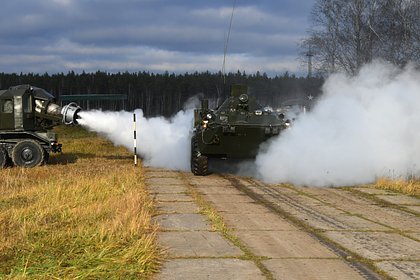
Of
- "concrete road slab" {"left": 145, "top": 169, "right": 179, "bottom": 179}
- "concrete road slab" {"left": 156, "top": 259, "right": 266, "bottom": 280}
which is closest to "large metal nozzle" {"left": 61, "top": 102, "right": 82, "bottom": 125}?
"concrete road slab" {"left": 145, "top": 169, "right": 179, "bottom": 179}

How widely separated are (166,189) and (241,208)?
2.89 metres

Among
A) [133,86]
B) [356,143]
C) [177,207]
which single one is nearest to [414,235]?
[177,207]

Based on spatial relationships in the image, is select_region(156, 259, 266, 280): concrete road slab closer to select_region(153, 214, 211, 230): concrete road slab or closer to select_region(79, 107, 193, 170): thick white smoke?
select_region(153, 214, 211, 230): concrete road slab

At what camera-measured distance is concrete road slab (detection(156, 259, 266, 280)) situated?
18.0ft

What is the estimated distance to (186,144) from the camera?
1986cm

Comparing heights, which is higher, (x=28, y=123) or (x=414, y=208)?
(x=28, y=123)

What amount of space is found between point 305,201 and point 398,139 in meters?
4.51

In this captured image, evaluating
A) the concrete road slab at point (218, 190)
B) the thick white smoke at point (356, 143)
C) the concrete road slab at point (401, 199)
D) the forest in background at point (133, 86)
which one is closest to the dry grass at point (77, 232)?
the concrete road slab at point (218, 190)

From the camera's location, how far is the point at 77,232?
693cm

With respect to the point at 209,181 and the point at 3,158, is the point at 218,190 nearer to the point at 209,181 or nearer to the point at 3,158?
the point at 209,181

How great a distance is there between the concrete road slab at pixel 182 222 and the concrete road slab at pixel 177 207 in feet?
1.31

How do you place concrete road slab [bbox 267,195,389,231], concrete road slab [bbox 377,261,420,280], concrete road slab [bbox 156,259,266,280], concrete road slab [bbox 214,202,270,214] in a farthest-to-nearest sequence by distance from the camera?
1. concrete road slab [bbox 214,202,270,214]
2. concrete road slab [bbox 267,195,389,231]
3. concrete road slab [bbox 377,261,420,280]
4. concrete road slab [bbox 156,259,266,280]

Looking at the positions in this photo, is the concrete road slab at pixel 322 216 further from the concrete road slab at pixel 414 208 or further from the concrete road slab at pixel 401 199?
the concrete road slab at pixel 401 199

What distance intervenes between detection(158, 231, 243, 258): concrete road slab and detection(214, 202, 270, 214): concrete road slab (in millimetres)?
1919
